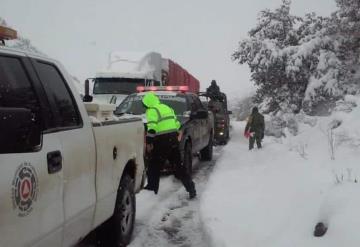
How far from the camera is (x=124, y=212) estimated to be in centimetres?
577

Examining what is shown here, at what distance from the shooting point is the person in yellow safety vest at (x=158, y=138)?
8.21 meters

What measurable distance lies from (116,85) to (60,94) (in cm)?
1453

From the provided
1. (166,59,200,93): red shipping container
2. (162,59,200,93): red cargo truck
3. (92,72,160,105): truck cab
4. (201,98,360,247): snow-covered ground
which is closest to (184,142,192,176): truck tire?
(201,98,360,247): snow-covered ground

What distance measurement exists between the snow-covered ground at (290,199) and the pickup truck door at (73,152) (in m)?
1.85

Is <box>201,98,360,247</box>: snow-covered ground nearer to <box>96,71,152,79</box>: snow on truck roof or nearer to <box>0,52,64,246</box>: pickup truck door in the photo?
<box>0,52,64,246</box>: pickup truck door

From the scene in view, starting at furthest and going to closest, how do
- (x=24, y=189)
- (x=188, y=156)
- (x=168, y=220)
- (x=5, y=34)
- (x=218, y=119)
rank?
(x=218, y=119) < (x=188, y=156) < (x=168, y=220) < (x=5, y=34) < (x=24, y=189)

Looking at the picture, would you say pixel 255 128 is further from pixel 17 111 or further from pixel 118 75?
pixel 17 111

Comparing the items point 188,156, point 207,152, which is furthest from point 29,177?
point 207,152

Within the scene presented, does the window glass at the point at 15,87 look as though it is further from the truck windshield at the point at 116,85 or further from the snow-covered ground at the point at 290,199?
the truck windshield at the point at 116,85

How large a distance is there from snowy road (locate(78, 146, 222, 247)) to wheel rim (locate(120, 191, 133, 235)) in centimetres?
23

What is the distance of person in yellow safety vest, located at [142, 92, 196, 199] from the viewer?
26.9 feet

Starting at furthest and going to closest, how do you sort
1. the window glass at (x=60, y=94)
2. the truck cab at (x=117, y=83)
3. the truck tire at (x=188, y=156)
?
the truck cab at (x=117, y=83) → the truck tire at (x=188, y=156) → the window glass at (x=60, y=94)

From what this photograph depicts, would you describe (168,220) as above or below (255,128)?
below

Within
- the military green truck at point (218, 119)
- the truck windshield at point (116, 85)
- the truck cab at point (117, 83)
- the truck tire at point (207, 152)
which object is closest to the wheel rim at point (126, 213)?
the truck tire at point (207, 152)
